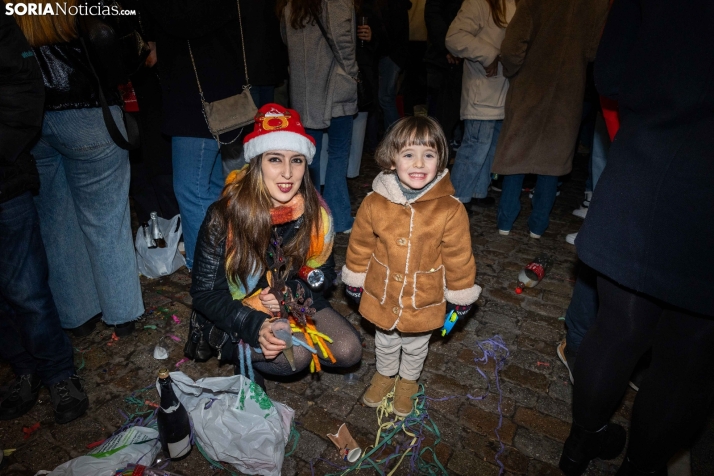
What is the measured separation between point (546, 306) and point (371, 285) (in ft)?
6.65

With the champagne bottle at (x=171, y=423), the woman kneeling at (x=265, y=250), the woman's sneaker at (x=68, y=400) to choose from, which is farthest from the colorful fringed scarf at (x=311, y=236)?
the woman's sneaker at (x=68, y=400)

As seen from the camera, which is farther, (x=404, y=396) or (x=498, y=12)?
(x=498, y=12)

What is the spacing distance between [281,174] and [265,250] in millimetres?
420

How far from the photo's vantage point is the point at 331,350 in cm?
259

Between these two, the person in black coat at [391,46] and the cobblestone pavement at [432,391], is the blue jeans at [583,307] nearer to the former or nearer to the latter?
the cobblestone pavement at [432,391]

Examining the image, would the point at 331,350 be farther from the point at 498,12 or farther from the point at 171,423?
the point at 498,12

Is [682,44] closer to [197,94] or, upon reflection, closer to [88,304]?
[197,94]

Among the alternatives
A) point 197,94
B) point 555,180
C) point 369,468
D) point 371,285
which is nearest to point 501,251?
point 555,180

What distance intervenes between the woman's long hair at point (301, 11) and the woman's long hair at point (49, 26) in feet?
5.65

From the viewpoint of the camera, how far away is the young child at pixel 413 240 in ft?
7.66

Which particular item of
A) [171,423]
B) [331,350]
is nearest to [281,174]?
[331,350]

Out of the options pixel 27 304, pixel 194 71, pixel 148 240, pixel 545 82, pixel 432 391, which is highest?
pixel 545 82

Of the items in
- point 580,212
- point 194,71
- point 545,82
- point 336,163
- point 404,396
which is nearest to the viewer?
point 404,396

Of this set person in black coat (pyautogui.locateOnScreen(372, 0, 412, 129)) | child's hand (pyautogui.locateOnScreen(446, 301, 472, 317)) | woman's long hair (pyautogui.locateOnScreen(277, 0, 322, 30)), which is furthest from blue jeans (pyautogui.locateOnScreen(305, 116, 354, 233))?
child's hand (pyautogui.locateOnScreen(446, 301, 472, 317))
